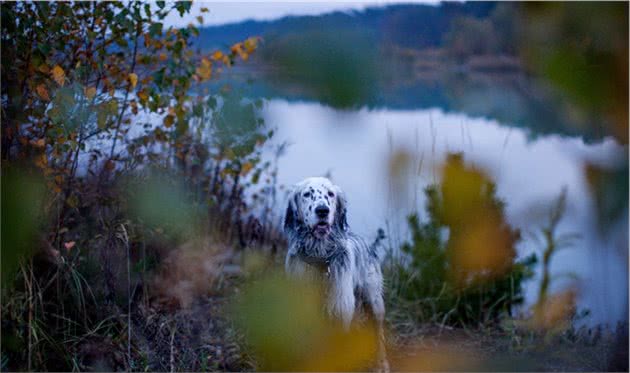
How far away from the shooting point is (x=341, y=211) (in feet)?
11.4

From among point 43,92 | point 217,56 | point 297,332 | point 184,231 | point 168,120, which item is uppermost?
point 217,56

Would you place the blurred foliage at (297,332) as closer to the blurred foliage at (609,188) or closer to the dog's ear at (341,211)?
the dog's ear at (341,211)

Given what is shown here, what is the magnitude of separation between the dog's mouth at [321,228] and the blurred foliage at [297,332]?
25 cm

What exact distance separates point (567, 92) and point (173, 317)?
9.40 feet

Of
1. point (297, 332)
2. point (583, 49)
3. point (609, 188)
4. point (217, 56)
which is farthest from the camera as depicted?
point (217, 56)

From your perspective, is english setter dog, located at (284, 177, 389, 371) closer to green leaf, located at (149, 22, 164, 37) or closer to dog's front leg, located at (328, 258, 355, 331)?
dog's front leg, located at (328, 258, 355, 331)

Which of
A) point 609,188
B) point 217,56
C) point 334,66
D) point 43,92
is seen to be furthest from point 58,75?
point 609,188

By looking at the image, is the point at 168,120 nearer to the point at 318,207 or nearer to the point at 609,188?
the point at 318,207

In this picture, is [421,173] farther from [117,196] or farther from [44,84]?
[44,84]

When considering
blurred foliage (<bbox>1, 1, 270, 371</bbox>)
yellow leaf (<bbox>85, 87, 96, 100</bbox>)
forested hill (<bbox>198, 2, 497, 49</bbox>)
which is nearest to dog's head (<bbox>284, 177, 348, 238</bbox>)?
forested hill (<bbox>198, 2, 497, 49</bbox>)

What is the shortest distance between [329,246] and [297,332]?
76 centimetres

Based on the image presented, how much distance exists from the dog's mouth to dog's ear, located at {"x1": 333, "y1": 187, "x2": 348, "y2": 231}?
0.05m

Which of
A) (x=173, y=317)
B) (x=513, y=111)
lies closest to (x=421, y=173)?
(x=513, y=111)

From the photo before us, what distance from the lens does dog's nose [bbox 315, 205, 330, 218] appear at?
10.9 ft
